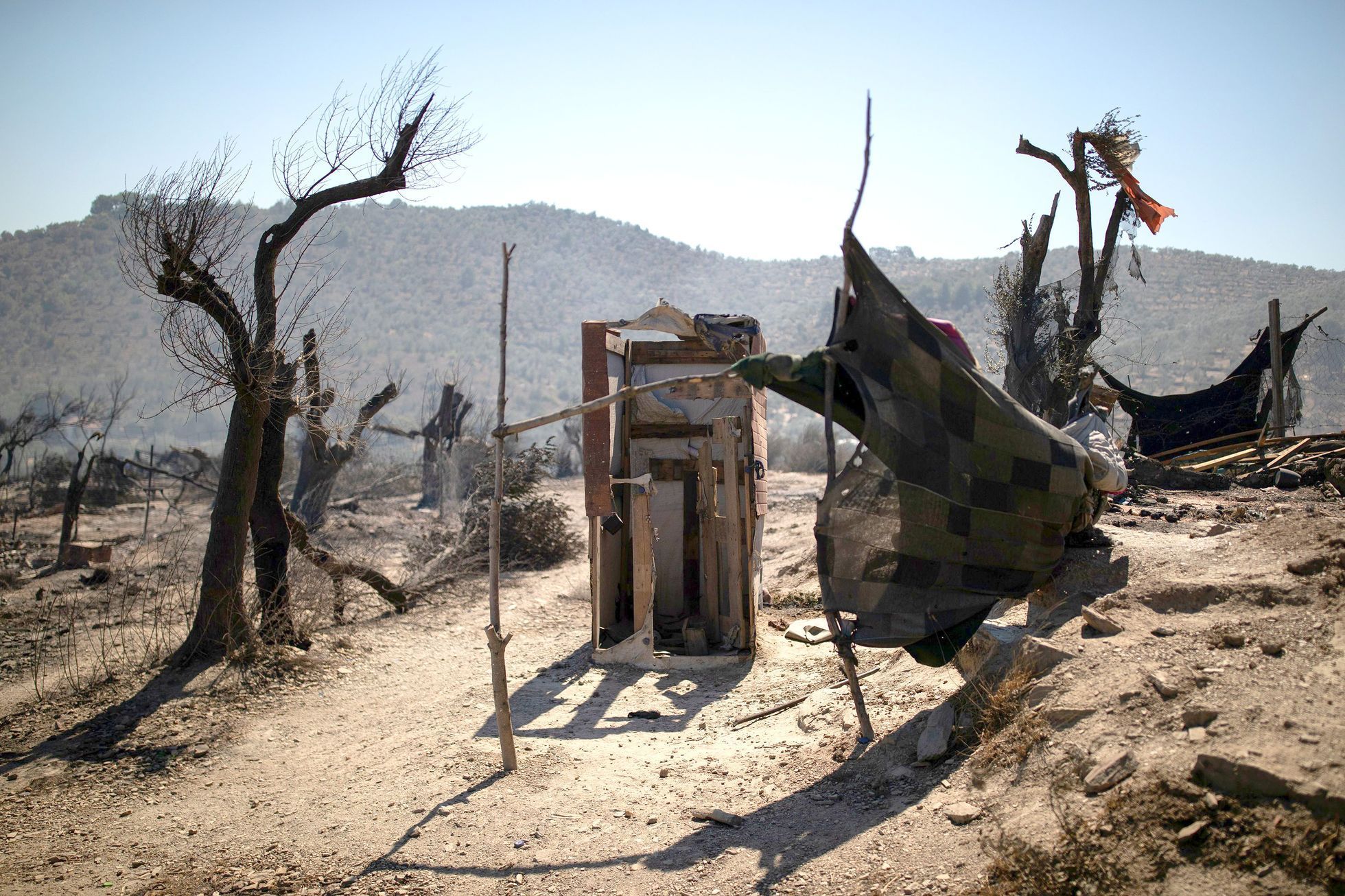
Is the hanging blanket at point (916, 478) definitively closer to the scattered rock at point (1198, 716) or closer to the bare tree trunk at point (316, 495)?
the scattered rock at point (1198, 716)

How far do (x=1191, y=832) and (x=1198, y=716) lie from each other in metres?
0.64

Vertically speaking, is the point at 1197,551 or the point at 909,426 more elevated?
the point at 909,426

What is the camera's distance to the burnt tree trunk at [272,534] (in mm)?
8055

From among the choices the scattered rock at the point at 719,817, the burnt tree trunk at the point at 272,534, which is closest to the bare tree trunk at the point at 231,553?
the burnt tree trunk at the point at 272,534

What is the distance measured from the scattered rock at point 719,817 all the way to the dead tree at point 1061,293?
25.9ft

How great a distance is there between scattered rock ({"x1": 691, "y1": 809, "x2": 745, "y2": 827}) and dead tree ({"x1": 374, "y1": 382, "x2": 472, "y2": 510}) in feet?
55.3

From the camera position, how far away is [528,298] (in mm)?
78438

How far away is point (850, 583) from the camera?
4676mm

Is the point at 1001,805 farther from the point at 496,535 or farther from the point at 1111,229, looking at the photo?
the point at 1111,229

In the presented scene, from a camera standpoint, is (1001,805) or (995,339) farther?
(995,339)

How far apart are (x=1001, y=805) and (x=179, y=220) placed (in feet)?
23.4

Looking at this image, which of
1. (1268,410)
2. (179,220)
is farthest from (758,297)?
(179,220)

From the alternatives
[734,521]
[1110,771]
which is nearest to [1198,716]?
[1110,771]

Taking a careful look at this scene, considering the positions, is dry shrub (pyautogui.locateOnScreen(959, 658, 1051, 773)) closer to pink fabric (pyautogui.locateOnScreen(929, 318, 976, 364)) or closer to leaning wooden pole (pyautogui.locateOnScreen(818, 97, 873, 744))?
leaning wooden pole (pyautogui.locateOnScreen(818, 97, 873, 744))
